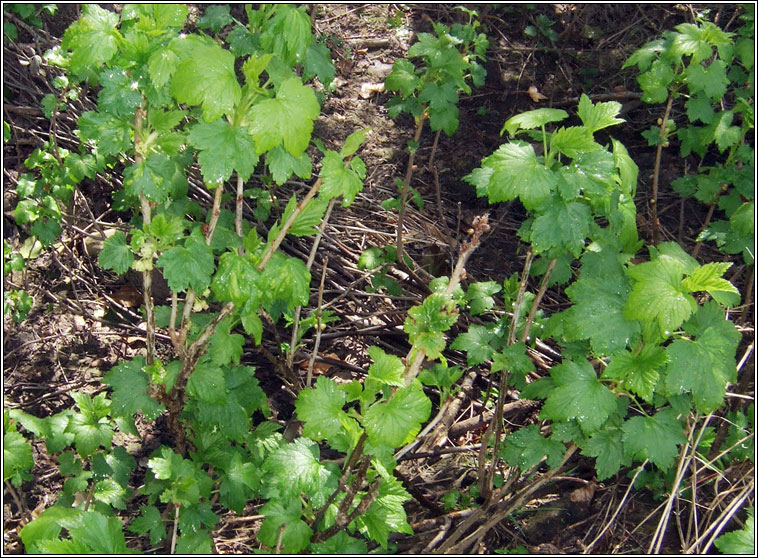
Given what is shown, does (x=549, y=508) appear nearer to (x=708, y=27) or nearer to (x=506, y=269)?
(x=506, y=269)

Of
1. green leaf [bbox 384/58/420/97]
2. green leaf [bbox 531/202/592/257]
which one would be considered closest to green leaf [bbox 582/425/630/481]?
green leaf [bbox 531/202/592/257]

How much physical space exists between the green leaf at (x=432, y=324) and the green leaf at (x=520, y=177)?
0.39 meters

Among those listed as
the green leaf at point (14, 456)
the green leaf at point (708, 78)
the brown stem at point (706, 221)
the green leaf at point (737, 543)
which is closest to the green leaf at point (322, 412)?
the green leaf at point (14, 456)

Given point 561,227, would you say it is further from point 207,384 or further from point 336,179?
point 207,384

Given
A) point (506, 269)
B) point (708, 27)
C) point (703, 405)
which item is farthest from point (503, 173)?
A: point (708, 27)

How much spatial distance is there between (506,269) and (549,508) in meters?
1.32

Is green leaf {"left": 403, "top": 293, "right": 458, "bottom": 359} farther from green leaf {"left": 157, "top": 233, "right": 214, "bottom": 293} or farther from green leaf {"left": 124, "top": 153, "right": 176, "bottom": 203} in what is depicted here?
green leaf {"left": 124, "top": 153, "right": 176, "bottom": 203}

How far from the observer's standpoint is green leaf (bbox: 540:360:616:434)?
2178mm

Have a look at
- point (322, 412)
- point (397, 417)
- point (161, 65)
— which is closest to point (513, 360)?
point (397, 417)

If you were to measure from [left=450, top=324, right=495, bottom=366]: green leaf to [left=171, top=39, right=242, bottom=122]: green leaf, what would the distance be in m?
1.24

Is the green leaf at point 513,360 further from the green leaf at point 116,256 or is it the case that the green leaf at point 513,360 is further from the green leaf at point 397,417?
the green leaf at point 116,256

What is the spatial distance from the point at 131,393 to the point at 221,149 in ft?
3.21

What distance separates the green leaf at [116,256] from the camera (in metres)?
2.12

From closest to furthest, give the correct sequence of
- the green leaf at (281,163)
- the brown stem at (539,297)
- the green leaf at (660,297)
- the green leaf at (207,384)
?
1. the green leaf at (281,163)
2. the green leaf at (660,297)
3. the green leaf at (207,384)
4. the brown stem at (539,297)
